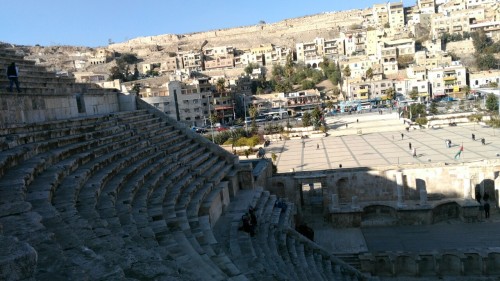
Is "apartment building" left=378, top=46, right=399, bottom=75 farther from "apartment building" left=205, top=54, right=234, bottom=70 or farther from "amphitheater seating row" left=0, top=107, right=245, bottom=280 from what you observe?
"amphitheater seating row" left=0, top=107, right=245, bottom=280

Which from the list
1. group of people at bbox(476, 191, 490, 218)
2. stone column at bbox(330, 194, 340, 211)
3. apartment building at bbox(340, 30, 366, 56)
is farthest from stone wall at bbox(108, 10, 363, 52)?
stone column at bbox(330, 194, 340, 211)

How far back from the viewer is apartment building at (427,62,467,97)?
6675 centimetres

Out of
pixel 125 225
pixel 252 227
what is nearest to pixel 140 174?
pixel 252 227

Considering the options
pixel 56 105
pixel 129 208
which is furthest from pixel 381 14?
pixel 129 208

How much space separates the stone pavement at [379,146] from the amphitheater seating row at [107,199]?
54.8 ft

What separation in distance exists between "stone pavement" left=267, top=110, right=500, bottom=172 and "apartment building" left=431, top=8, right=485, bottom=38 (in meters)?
54.0

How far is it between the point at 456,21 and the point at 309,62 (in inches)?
1274

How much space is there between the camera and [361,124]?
49844 mm

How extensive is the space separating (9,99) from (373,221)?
48.7ft

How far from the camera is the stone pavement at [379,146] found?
28.3 m

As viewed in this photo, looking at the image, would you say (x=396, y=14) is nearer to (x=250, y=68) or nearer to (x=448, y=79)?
(x=250, y=68)

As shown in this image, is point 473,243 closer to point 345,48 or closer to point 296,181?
point 296,181

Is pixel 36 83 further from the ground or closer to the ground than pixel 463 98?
further from the ground

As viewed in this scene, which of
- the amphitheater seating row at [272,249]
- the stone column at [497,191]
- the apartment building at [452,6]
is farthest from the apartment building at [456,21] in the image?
the amphitheater seating row at [272,249]
